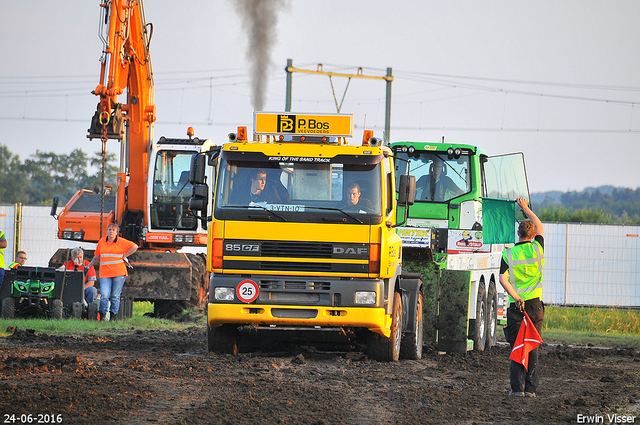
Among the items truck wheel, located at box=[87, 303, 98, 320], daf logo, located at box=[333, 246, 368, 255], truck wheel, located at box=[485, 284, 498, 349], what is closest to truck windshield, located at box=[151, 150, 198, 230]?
truck wheel, located at box=[87, 303, 98, 320]

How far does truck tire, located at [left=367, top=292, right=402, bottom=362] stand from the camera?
36.9 feet

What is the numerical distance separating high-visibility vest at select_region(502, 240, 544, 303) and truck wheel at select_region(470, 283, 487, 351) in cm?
439

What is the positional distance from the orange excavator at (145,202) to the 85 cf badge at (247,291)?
7.55m

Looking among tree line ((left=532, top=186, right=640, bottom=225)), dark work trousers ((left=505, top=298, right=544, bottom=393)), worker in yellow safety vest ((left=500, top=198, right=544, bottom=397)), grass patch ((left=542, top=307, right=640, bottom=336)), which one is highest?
tree line ((left=532, top=186, right=640, bottom=225))

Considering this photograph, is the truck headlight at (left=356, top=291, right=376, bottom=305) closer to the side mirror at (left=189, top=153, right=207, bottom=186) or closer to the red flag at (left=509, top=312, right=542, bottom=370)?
the red flag at (left=509, top=312, right=542, bottom=370)

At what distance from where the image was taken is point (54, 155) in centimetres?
7038

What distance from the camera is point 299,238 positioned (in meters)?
10.4

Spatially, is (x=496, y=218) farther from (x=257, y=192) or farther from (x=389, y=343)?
(x=257, y=192)

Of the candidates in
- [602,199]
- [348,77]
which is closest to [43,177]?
[348,77]

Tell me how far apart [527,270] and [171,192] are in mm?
11447

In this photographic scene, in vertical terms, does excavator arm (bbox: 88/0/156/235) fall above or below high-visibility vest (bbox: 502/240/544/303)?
above

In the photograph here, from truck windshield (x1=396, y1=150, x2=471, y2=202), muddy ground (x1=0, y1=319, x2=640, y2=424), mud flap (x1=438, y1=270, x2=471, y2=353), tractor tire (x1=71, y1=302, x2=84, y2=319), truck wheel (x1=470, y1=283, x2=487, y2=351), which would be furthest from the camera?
truck windshield (x1=396, y1=150, x2=471, y2=202)

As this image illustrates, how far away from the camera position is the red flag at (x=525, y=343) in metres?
9.09

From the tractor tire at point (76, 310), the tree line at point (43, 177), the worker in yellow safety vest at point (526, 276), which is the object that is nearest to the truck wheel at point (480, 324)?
the worker in yellow safety vest at point (526, 276)
